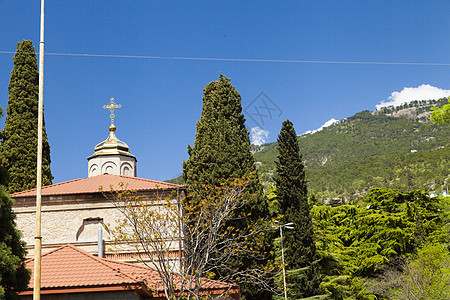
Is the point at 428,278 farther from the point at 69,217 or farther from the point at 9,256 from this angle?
the point at 9,256

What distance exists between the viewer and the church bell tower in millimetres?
29016

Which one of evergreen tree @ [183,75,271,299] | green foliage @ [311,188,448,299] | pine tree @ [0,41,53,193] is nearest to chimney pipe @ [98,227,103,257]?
evergreen tree @ [183,75,271,299]

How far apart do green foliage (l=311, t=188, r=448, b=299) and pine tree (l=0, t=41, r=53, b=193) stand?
1991cm

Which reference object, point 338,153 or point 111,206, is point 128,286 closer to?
point 111,206

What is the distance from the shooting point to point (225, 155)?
28.0 meters

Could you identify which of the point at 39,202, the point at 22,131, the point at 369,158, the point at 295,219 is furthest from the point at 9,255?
the point at 369,158

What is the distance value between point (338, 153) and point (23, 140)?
139 m

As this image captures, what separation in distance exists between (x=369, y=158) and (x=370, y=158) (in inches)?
20.2

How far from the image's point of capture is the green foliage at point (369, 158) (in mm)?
107938

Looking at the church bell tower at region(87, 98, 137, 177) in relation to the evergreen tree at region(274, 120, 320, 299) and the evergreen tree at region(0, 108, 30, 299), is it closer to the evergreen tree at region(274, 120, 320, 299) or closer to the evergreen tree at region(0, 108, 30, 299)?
the evergreen tree at region(274, 120, 320, 299)

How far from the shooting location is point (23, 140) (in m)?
32.2

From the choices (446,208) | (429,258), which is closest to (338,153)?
(446,208)

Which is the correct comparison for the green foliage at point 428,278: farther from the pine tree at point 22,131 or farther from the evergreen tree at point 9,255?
the evergreen tree at point 9,255

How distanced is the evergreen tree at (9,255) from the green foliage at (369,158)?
53.6 meters
